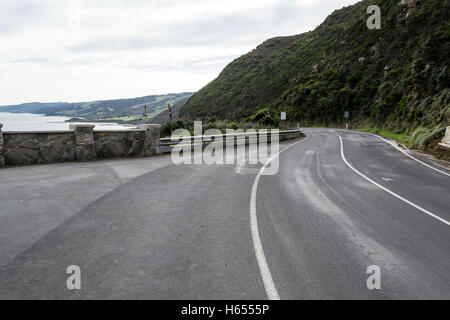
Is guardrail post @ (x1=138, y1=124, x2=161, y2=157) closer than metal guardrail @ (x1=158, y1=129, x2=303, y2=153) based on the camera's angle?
Yes

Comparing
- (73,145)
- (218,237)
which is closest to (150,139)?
(73,145)

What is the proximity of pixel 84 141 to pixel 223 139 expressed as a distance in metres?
10.2

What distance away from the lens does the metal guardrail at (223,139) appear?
16.5 metres

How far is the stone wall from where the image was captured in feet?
38.2

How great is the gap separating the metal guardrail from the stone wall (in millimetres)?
1250

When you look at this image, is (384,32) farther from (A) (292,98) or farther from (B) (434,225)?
(B) (434,225)

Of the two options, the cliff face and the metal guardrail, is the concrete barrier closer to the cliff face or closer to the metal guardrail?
the cliff face

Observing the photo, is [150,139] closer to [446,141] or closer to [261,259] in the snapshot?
[261,259]

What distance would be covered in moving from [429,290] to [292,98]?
6592cm

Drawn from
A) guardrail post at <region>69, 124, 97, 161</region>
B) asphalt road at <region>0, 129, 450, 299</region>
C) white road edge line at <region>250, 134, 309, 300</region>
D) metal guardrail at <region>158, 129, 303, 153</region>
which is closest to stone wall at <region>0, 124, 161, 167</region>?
guardrail post at <region>69, 124, 97, 161</region>

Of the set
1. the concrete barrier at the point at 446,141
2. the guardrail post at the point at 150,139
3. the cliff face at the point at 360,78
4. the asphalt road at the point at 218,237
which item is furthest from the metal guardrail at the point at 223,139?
the cliff face at the point at 360,78

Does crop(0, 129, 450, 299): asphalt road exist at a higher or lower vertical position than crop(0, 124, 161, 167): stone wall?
lower

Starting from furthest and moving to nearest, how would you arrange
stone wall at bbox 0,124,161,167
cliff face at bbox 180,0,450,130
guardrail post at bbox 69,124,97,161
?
cliff face at bbox 180,0,450,130 < guardrail post at bbox 69,124,97,161 < stone wall at bbox 0,124,161,167
